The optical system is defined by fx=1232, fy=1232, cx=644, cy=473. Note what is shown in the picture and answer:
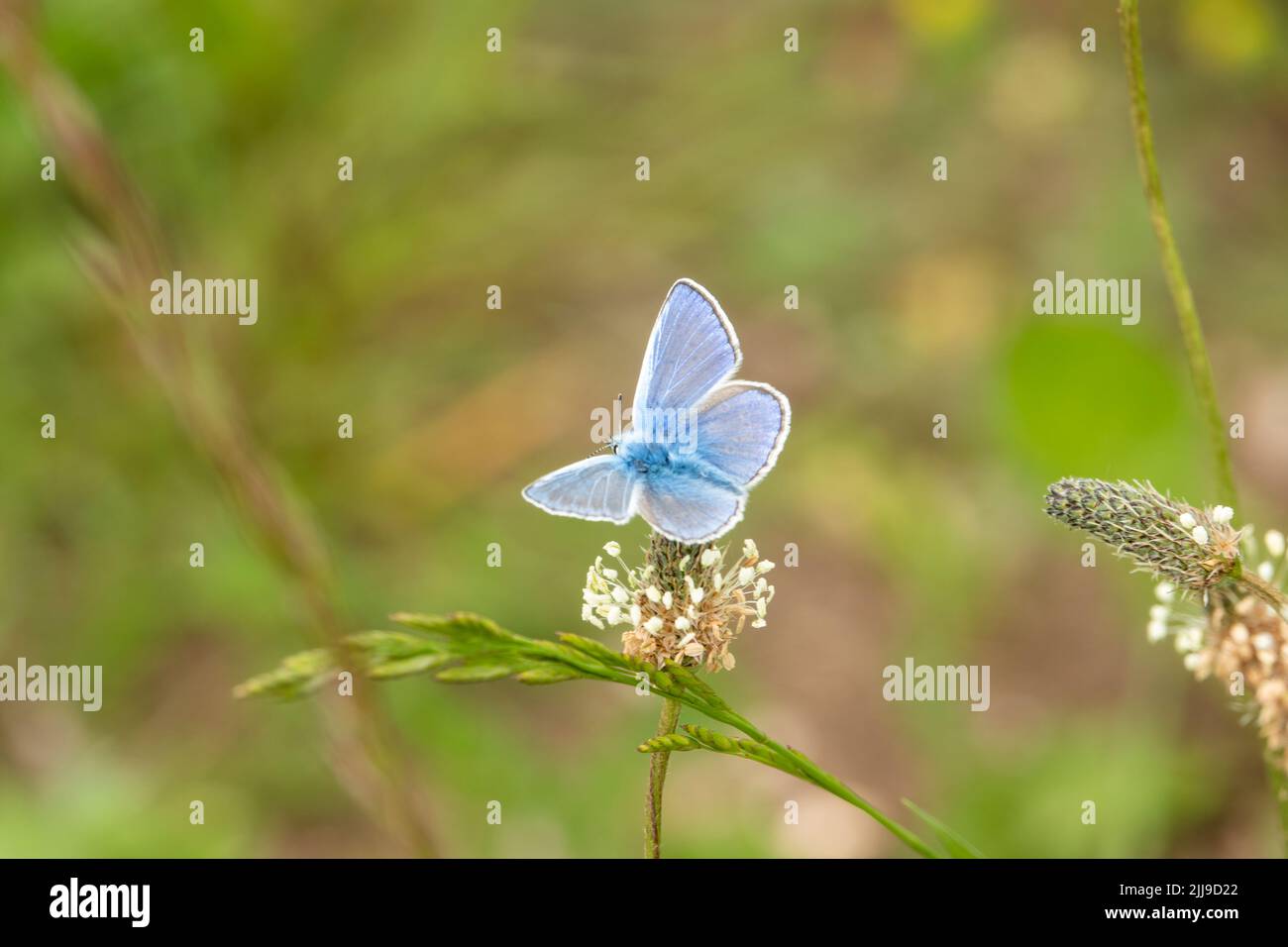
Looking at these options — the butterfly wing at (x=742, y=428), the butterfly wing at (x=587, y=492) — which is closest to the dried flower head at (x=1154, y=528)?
the butterfly wing at (x=742, y=428)

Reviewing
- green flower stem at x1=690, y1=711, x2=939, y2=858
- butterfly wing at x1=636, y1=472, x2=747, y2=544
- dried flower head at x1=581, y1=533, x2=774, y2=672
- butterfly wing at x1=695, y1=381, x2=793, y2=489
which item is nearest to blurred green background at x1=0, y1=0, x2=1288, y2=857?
→ butterfly wing at x1=695, y1=381, x2=793, y2=489

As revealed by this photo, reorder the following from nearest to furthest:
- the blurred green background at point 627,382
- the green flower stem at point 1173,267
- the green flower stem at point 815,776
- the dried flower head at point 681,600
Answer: the green flower stem at point 815,776
the green flower stem at point 1173,267
the dried flower head at point 681,600
the blurred green background at point 627,382

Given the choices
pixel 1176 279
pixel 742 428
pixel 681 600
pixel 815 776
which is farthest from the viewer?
pixel 742 428

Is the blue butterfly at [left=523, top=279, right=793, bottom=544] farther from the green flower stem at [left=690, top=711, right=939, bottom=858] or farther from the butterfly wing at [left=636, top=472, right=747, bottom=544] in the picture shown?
the green flower stem at [left=690, top=711, right=939, bottom=858]

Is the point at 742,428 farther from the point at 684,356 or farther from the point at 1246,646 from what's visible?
the point at 1246,646

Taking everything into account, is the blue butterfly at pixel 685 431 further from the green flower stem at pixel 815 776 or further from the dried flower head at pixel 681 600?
the green flower stem at pixel 815 776

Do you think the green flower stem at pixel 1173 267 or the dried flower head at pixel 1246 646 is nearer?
the green flower stem at pixel 1173 267

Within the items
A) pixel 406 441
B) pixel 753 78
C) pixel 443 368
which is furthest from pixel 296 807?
pixel 753 78

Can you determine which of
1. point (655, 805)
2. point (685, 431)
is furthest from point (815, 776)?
point (685, 431)
